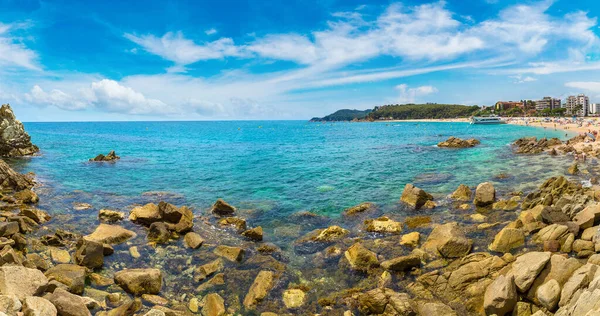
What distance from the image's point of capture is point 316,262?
1623 centimetres

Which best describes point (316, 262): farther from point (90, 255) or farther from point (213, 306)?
point (90, 255)

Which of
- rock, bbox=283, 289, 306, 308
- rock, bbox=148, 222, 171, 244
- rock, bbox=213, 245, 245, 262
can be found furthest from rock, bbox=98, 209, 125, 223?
rock, bbox=283, 289, 306, 308

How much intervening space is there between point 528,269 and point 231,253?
12348 millimetres

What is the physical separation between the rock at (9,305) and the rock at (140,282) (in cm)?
438

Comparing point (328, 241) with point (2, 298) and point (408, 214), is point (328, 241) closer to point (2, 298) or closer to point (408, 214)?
point (408, 214)

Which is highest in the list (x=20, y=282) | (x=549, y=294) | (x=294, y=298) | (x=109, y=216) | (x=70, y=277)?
(x=20, y=282)

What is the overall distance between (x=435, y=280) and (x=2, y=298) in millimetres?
14211

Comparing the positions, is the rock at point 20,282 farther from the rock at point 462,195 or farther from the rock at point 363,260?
the rock at point 462,195

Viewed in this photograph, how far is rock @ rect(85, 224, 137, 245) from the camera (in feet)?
58.8

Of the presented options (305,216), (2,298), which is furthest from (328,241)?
(2,298)

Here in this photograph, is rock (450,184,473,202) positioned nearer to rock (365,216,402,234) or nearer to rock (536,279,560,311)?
rock (365,216,402,234)

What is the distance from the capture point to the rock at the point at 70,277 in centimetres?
1286

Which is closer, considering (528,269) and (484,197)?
(528,269)

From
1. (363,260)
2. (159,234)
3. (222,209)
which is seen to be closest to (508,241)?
(363,260)
